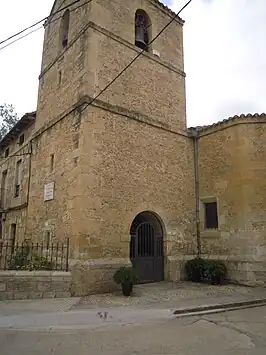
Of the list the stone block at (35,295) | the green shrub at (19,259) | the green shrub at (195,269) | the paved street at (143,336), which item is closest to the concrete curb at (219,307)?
the paved street at (143,336)

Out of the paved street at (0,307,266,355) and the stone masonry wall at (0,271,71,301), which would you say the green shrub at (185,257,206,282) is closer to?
the paved street at (0,307,266,355)

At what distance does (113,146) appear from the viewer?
9.98m

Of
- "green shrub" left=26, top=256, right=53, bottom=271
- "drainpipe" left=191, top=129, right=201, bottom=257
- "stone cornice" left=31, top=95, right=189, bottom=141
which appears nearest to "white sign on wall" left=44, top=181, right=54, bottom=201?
"green shrub" left=26, top=256, right=53, bottom=271

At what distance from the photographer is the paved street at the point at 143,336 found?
436 cm

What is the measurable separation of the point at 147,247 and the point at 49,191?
3995 millimetres

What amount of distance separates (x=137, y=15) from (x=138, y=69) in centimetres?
319

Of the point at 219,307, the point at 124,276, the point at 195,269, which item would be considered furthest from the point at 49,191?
the point at 219,307

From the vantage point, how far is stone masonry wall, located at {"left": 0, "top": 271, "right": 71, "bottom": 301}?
24.9 ft

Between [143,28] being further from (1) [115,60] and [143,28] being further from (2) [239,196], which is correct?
(2) [239,196]

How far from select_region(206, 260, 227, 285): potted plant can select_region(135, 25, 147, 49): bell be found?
28.9 ft

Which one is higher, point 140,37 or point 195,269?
point 140,37

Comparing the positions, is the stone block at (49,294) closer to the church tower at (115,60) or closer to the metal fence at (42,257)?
the metal fence at (42,257)

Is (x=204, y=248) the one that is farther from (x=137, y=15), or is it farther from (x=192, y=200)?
(x=137, y=15)

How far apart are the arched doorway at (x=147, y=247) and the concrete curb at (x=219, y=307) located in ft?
11.9
